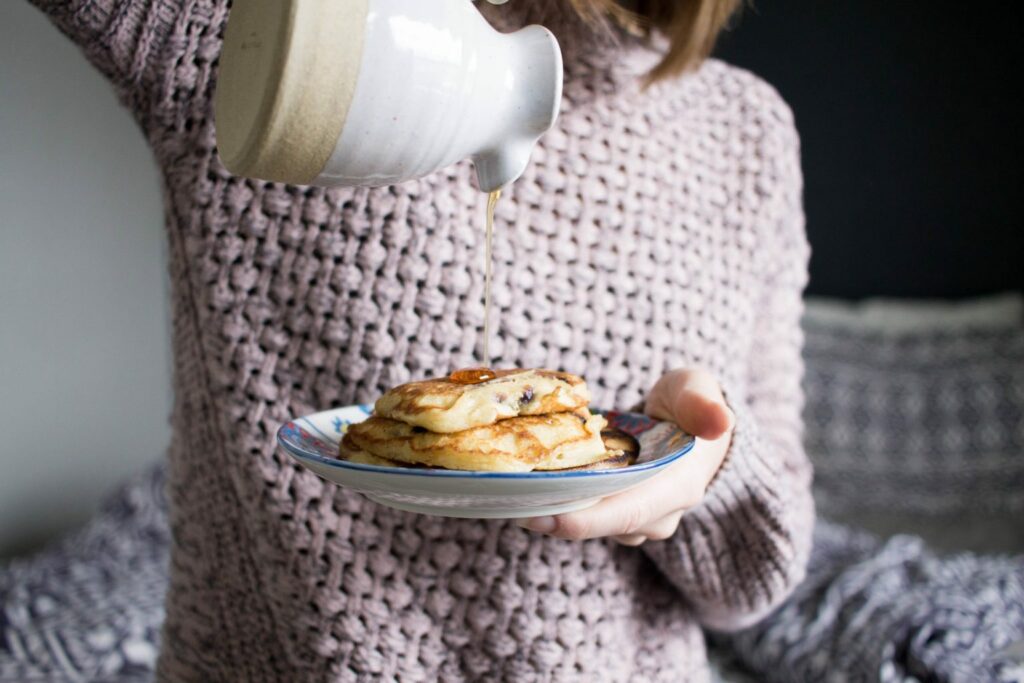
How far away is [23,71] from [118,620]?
1076 millimetres

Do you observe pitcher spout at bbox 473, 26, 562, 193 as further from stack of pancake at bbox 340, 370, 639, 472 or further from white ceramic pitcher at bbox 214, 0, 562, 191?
stack of pancake at bbox 340, 370, 639, 472

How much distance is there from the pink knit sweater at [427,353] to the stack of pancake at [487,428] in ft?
0.55


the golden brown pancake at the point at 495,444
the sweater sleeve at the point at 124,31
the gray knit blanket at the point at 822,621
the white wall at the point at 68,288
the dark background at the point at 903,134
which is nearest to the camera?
the golden brown pancake at the point at 495,444

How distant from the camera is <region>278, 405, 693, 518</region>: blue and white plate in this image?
469 millimetres

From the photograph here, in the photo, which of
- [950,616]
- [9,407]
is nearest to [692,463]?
[950,616]

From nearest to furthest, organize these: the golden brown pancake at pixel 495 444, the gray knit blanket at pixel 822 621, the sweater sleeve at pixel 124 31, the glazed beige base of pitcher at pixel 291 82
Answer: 1. the glazed beige base of pitcher at pixel 291 82
2. the golden brown pancake at pixel 495 444
3. the sweater sleeve at pixel 124 31
4. the gray knit blanket at pixel 822 621

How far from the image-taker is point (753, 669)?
1.35m

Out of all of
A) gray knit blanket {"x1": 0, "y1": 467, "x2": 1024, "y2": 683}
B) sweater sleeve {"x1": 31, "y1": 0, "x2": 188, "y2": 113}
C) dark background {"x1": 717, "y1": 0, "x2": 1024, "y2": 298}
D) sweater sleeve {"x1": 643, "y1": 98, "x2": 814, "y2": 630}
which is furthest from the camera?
dark background {"x1": 717, "y1": 0, "x2": 1024, "y2": 298}

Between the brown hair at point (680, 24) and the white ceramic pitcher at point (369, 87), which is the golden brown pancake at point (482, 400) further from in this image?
the brown hair at point (680, 24)

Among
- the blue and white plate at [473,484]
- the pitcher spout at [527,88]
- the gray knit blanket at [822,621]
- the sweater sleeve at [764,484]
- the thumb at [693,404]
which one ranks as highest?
the pitcher spout at [527,88]

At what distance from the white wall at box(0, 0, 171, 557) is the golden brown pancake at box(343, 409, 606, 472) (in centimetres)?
134

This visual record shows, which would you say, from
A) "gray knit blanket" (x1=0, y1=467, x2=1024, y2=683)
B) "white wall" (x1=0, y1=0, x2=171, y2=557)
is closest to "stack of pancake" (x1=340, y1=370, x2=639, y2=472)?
"gray knit blanket" (x1=0, y1=467, x2=1024, y2=683)

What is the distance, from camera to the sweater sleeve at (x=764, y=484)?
2.61 feet

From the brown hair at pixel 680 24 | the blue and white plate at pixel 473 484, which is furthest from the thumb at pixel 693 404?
the brown hair at pixel 680 24
